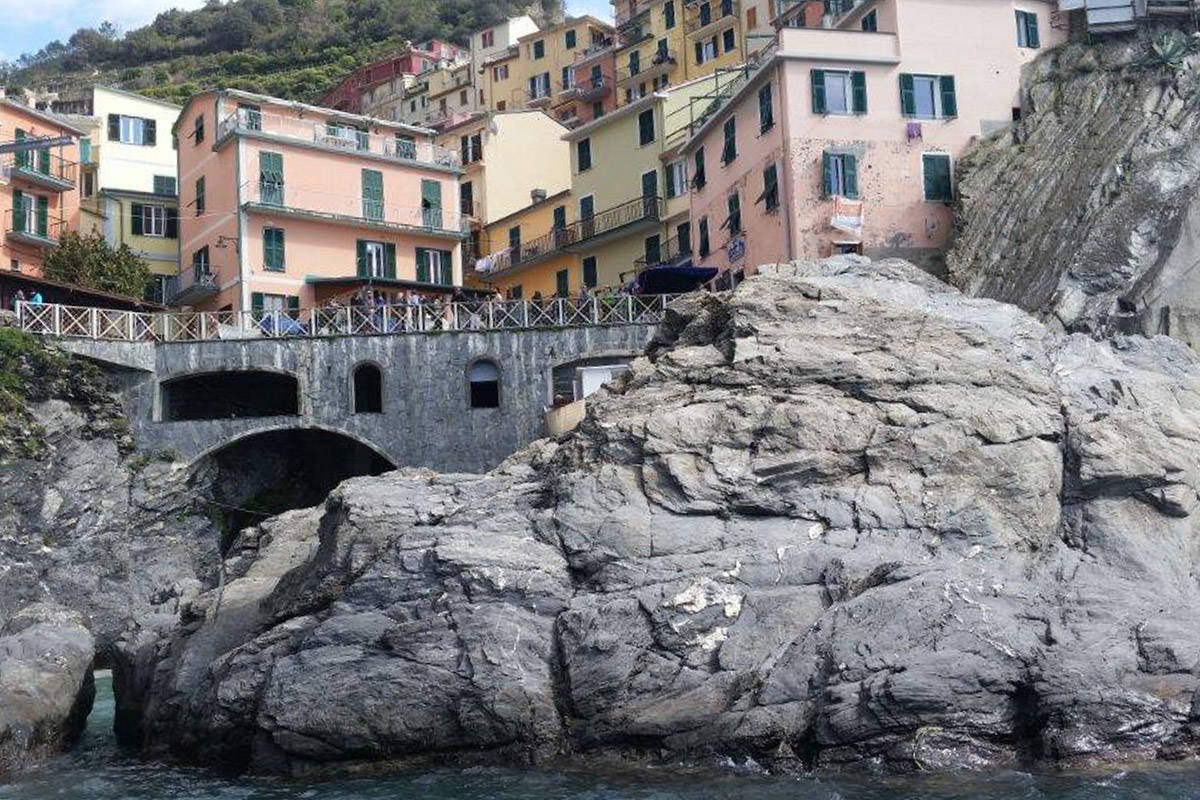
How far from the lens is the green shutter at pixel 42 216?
195 ft

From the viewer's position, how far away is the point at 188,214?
59.6m

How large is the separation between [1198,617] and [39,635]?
22462 mm

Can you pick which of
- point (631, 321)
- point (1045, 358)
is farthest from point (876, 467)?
point (631, 321)

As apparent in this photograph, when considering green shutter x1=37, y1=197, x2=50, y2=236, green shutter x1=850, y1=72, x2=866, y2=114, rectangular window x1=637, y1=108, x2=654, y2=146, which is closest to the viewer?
green shutter x1=850, y1=72, x2=866, y2=114

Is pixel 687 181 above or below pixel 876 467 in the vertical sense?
above

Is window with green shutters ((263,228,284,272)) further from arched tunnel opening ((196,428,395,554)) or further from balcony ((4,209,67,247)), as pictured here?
balcony ((4,209,67,247))

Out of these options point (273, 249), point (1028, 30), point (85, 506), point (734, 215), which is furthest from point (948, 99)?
point (85, 506)

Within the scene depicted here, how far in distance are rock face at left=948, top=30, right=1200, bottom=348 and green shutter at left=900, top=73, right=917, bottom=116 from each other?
7.65ft

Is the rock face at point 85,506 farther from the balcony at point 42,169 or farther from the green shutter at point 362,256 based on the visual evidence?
the balcony at point 42,169

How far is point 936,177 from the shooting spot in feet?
154

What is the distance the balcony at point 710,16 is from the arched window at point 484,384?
108 feet

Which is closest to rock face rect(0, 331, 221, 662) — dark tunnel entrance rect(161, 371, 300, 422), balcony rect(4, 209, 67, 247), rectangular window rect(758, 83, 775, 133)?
dark tunnel entrance rect(161, 371, 300, 422)

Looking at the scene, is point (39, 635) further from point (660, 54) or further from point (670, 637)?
point (660, 54)

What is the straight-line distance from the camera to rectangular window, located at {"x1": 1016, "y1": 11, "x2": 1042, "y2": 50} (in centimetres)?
4869
